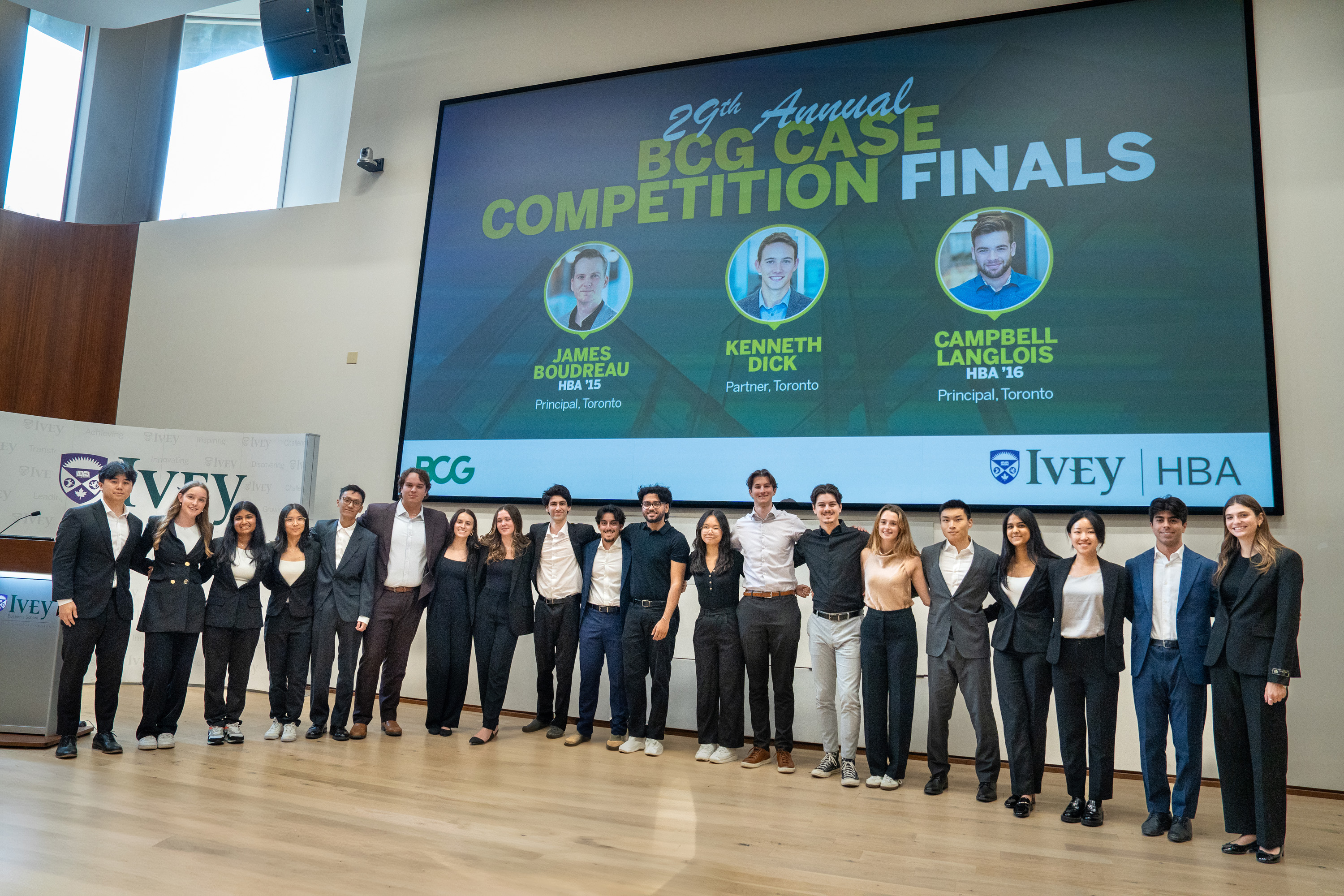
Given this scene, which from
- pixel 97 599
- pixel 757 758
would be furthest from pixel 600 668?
pixel 97 599

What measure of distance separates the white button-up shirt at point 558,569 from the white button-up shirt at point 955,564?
2.09 meters

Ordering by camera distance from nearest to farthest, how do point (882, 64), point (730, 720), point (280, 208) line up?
1. point (730, 720)
2. point (882, 64)
3. point (280, 208)

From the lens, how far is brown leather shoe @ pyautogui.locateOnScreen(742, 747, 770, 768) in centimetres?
464

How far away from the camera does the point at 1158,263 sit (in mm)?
5086

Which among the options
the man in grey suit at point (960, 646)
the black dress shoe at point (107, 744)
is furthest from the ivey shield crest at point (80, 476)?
the man in grey suit at point (960, 646)

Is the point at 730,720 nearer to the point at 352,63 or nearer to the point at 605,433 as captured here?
A: the point at 605,433

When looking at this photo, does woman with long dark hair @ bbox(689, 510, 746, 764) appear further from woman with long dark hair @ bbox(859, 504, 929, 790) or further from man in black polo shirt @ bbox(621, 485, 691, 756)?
woman with long dark hair @ bbox(859, 504, 929, 790)

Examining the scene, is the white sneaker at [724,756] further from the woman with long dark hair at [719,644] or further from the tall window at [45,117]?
the tall window at [45,117]

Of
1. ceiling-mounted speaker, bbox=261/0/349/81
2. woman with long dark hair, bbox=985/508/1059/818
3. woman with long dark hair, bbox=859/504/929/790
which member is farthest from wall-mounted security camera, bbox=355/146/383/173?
woman with long dark hair, bbox=985/508/1059/818

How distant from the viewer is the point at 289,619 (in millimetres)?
4727

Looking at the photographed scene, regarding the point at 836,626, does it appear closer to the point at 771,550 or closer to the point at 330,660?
the point at 771,550

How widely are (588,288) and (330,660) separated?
118 inches

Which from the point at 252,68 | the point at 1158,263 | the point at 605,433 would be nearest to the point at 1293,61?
the point at 1158,263

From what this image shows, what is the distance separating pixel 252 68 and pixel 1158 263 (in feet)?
24.6
